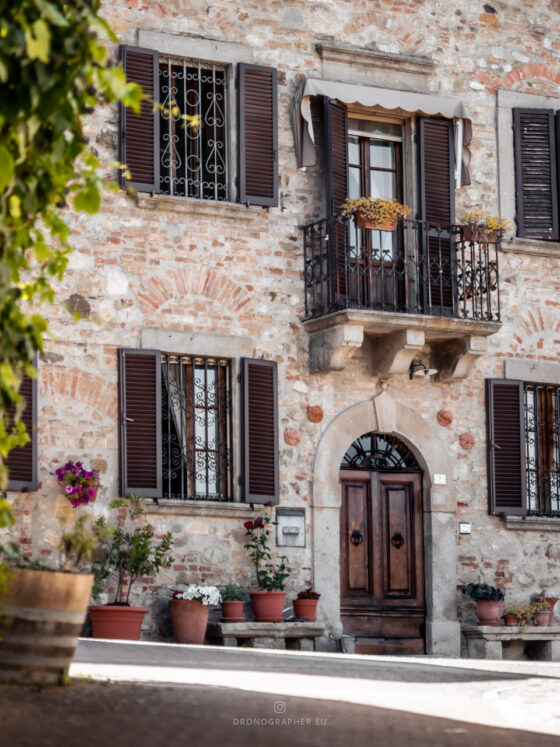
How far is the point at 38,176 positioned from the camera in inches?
218

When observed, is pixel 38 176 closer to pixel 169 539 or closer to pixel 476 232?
pixel 169 539

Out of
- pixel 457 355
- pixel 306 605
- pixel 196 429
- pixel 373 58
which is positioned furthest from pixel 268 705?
pixel 373 58

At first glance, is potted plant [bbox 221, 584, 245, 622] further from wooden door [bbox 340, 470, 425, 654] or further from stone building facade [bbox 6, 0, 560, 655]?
wooden door [bbox 340, 470, 425, 654]

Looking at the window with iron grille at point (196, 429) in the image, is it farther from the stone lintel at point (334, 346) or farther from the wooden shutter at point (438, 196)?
the wooden shutter at point (438, 196)

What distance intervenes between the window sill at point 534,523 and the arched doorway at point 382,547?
0.99 m

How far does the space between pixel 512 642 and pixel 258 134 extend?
578 cm

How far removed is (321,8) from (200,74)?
64.5 inches

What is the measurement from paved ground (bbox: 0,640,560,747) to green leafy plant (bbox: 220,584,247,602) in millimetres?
2884

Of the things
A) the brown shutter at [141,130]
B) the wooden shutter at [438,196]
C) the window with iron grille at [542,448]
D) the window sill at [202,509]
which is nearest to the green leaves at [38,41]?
the window sill at [202,509]

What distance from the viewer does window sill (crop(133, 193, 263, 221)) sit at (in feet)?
46.4

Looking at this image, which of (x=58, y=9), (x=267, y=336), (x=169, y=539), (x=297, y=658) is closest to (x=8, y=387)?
(x=58, y=9)

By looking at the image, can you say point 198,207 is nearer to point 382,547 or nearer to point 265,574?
point 265,574

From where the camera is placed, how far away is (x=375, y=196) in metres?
15.6

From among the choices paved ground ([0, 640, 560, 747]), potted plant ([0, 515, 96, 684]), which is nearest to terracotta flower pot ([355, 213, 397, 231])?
paved ground ([0, 640, 560, 747])
